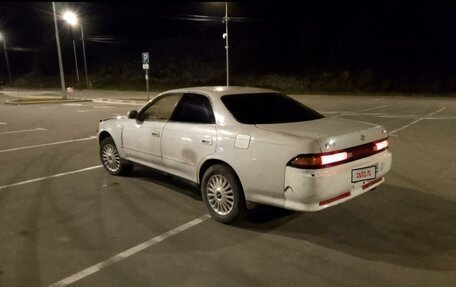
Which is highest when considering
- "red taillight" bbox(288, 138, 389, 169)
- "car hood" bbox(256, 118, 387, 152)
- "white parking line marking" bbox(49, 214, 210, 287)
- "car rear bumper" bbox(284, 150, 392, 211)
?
"car hood" bbox(256, 118, 387, 152)

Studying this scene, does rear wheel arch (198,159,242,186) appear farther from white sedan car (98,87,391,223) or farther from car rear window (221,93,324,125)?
car rear window (221,93,324,125)

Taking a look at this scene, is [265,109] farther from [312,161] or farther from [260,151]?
[312,161]

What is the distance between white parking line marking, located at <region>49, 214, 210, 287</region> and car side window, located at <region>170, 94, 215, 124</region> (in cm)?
125

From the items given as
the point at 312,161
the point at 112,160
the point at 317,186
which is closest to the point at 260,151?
the point at 312,161

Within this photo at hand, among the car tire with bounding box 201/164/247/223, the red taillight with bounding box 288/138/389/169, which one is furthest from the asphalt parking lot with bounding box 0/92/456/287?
the red taillight with bounding box 288/138/389/169

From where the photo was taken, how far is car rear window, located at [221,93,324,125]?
4500 mm

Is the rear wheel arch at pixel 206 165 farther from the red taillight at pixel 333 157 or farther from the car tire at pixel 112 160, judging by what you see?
the car tire at pixel 112 160

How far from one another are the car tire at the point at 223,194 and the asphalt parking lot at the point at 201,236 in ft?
0.52

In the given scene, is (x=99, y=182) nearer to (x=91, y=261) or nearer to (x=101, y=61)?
(x=91, y=261)

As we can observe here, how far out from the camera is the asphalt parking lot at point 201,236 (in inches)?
131

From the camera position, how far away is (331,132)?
3994 mm

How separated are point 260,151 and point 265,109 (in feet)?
3.15

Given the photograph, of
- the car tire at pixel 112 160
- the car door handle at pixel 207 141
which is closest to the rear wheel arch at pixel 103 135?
the car tire at pixel 112 160

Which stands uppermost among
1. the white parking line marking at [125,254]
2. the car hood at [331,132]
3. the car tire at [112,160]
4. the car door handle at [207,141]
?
the car hood at [331,132]
